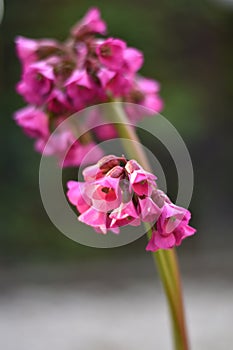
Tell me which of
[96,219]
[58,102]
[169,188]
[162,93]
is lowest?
[96,219]

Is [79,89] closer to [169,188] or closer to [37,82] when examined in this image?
[37,82]

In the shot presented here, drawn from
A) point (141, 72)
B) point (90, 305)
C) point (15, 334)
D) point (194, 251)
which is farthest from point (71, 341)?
point (141, 72)

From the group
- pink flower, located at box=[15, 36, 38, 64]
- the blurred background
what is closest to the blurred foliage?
the blurred background

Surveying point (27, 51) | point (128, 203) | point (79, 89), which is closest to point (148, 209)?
point (128, 203)

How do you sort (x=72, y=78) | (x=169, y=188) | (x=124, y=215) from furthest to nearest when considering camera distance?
(x=169, y=188)
(x=72, y=78)
(x=124, y=215)

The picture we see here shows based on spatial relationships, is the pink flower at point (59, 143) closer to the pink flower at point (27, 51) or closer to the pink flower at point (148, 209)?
the pink flower at point (27, 51)

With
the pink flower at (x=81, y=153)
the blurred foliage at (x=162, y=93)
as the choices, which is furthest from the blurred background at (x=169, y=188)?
the pink flower at (x=81, y=153)
